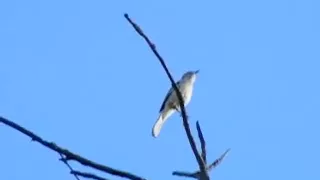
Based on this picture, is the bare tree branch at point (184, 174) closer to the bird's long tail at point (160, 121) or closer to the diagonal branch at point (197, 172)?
the diagonal branch at point (197, 172)

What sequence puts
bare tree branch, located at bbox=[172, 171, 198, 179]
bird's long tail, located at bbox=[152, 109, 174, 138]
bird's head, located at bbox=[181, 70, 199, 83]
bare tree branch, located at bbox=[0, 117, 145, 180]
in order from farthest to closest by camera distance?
bird's head, located at bbox=[181, 70, 199, 83] → bird's long tail, located at bbox=[152, 109, 174, 138] → bare tree branch, located at bbox=[172, 171, 198, 179] → bare tree branch, located at bbox=[0, 117, 145, 180]

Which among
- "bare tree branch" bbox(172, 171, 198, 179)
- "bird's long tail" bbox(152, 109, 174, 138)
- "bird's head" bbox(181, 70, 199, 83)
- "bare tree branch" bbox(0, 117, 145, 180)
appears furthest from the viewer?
"bird's head" bbox(181, 70, 199, 83)

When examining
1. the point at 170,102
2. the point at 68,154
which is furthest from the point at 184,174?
the point at 170,102

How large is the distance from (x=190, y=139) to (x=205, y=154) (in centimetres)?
11

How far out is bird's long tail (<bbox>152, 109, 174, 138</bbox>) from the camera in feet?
37.7

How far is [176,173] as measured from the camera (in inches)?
107

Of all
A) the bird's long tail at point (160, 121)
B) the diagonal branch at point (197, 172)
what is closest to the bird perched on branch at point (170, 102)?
the bird's long tail at point (160, 121)

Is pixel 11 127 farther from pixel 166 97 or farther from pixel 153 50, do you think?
pixel 166 97

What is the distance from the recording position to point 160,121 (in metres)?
12.0

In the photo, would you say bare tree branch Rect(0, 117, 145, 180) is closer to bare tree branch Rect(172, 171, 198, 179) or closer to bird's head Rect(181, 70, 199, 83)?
bare tree branch Rect(172, 171, 198, 179)

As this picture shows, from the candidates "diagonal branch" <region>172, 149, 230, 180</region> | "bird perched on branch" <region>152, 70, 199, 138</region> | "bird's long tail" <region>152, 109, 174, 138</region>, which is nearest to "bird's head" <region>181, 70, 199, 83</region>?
"bird perched on branch" <region>152, 70, 199, 138</region>

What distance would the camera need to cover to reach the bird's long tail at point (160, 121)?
11477 mm

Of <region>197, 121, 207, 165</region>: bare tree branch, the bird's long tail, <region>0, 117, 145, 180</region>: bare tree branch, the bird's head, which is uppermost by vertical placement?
the bird's head

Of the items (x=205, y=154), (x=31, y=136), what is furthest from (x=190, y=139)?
(x=31, y=136)
